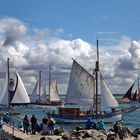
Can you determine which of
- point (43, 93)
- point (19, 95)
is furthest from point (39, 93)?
point (19, 95)

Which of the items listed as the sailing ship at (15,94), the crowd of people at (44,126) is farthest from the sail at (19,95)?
the crowd of people at (44,126)

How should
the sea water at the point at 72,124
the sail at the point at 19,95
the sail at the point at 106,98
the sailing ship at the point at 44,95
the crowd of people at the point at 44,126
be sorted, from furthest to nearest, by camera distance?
1. the sailing ship at the point at 44,95
2. the sail at the point at 19,95
3. the sail at the point at 106,98
4. the sea water at the point at 72,124
5. the crowd of people at the point at 44,126

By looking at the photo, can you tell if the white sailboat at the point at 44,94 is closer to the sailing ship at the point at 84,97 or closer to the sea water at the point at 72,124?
the sea water at the point at 72,124

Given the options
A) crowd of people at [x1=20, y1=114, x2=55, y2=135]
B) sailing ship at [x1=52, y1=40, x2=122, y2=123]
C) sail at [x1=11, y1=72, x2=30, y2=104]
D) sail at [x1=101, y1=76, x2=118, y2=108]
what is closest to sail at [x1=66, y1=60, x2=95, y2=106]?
sailing ship at [x1=52, y1=40, x2=122, y2=123]

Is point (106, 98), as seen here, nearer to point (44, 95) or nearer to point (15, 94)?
point (15, 94)

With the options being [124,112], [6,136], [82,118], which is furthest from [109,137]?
[124,112]

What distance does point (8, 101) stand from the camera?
70.6 meters

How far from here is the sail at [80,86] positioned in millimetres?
60675

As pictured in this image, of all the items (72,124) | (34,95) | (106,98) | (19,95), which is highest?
(34,95)

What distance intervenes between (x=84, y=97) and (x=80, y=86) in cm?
171

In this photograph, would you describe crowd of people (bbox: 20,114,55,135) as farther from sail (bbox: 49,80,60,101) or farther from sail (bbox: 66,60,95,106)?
sail (bbox: 49,80,60,101)

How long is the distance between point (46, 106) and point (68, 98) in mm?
59532

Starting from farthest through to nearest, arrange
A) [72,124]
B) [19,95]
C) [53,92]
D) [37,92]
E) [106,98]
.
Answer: [37,92] → [53,92] → [19,95] → [106,98] → [72,124]

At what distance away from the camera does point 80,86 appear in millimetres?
61188
